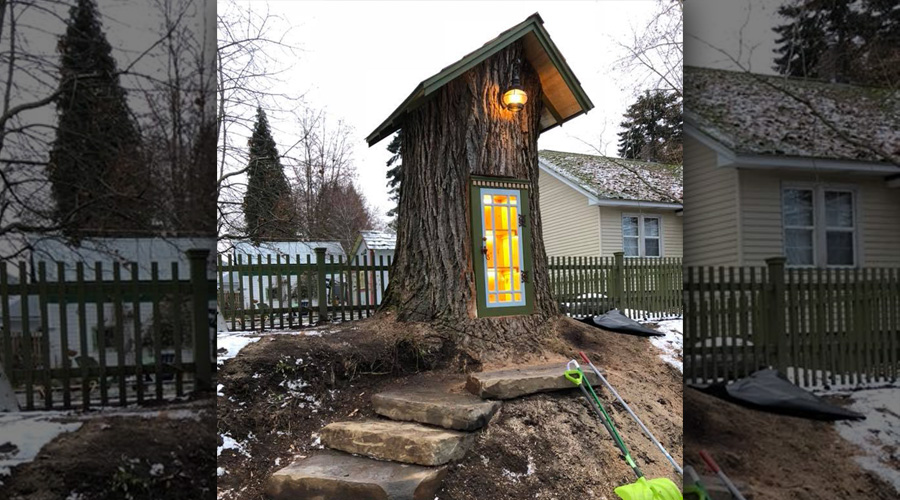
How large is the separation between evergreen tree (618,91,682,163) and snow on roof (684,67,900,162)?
1.97 ft

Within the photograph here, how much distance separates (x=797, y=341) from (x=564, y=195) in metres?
1.83

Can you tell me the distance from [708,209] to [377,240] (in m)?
2.40

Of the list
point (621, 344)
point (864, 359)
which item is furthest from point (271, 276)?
point (864, 359)

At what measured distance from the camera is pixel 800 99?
2.94 feet

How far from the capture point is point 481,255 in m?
2.34

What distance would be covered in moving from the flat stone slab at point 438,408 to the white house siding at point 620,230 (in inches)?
42.7

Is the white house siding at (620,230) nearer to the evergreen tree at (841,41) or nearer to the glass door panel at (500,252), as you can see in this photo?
the glass door panel at (500,252)

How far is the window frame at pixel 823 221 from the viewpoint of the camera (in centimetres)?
79

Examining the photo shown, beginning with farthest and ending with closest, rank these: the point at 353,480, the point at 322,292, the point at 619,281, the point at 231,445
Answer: the point at 322,292 → the point at 619,281 → the point at 231,445 → the point at 353,480

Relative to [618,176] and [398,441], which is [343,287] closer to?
[398,441]

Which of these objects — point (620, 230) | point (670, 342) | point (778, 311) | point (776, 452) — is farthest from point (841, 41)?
point (670, 342)

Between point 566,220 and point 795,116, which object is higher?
point 795,116

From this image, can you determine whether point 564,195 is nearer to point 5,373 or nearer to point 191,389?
point 191,389

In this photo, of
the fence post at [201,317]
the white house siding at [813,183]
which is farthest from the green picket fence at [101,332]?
the white house siding at [813,183]
